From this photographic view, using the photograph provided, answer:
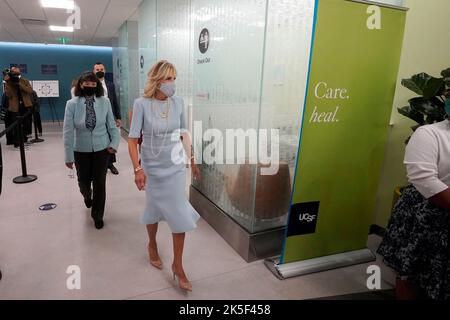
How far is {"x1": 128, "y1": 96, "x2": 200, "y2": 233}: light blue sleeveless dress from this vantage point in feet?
7.23

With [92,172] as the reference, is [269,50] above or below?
above

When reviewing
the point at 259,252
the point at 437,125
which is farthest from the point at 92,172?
the point at 437,125

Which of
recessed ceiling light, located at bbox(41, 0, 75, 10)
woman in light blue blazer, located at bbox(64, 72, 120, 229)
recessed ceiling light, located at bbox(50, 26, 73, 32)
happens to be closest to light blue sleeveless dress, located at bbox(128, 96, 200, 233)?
woman in light blue blazer, located at bbox(64, 72, 120, 229)

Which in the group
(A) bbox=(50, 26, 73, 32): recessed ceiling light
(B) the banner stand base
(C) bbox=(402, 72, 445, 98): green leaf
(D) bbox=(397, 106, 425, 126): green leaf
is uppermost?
(A) bbox=(50, 26, 73, 32): recessed ceiling light

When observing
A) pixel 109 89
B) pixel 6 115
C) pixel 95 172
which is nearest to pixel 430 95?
pixel 95 172

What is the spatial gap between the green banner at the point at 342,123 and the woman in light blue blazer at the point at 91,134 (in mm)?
1864

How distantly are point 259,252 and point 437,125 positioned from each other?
1.65 m

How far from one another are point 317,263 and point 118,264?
5.28ft

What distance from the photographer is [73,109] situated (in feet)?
9.64

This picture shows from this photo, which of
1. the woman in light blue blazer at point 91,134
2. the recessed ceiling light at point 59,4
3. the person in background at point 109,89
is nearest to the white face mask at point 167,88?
the woman in light blue blazer at point 91,134

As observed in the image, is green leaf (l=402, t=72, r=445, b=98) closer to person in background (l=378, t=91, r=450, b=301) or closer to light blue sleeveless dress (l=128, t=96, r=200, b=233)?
person in background (l=378, t=91, r=450, b=301)

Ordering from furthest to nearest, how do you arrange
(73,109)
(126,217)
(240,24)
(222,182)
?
1. (126,217)
2. (222,182)
3. (73,109)
4. (240,24)

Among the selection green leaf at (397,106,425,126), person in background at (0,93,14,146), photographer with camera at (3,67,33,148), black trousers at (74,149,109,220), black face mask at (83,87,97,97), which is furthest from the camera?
person in background at (0,93,14,146)
